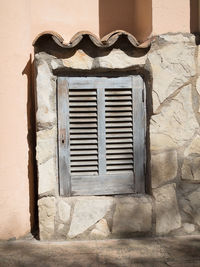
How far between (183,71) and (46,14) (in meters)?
1.61

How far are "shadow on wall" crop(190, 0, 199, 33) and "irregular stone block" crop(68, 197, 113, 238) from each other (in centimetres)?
193

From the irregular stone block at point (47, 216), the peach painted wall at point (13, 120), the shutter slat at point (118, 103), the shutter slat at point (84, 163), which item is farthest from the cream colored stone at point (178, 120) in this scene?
the peach painted wall at point (13, 120)

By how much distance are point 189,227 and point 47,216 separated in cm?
140

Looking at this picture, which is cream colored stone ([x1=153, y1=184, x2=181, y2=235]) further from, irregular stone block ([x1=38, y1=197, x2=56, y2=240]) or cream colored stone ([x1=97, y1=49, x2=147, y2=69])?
cream colored stone ([x1=97, y1=49, x2=147, y2=69])

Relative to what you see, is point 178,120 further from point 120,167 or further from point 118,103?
point 120,167

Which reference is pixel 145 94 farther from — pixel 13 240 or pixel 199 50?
pixel 13 240

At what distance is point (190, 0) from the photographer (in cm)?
346

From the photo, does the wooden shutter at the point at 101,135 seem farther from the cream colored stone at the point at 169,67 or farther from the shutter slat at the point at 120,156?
the cream colored stone at the point at 169,67

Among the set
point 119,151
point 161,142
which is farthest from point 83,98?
point 161,142

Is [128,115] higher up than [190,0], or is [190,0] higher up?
[190,0]

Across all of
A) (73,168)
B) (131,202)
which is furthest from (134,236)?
(73,168)

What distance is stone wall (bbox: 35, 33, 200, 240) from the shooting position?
328 centimetres

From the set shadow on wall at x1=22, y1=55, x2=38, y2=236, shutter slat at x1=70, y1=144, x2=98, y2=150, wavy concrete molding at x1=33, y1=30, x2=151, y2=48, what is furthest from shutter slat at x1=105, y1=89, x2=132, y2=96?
shadow on wall at x1=22, y1=55, x2=38, y2=236

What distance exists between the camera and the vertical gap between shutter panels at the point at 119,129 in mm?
3410
